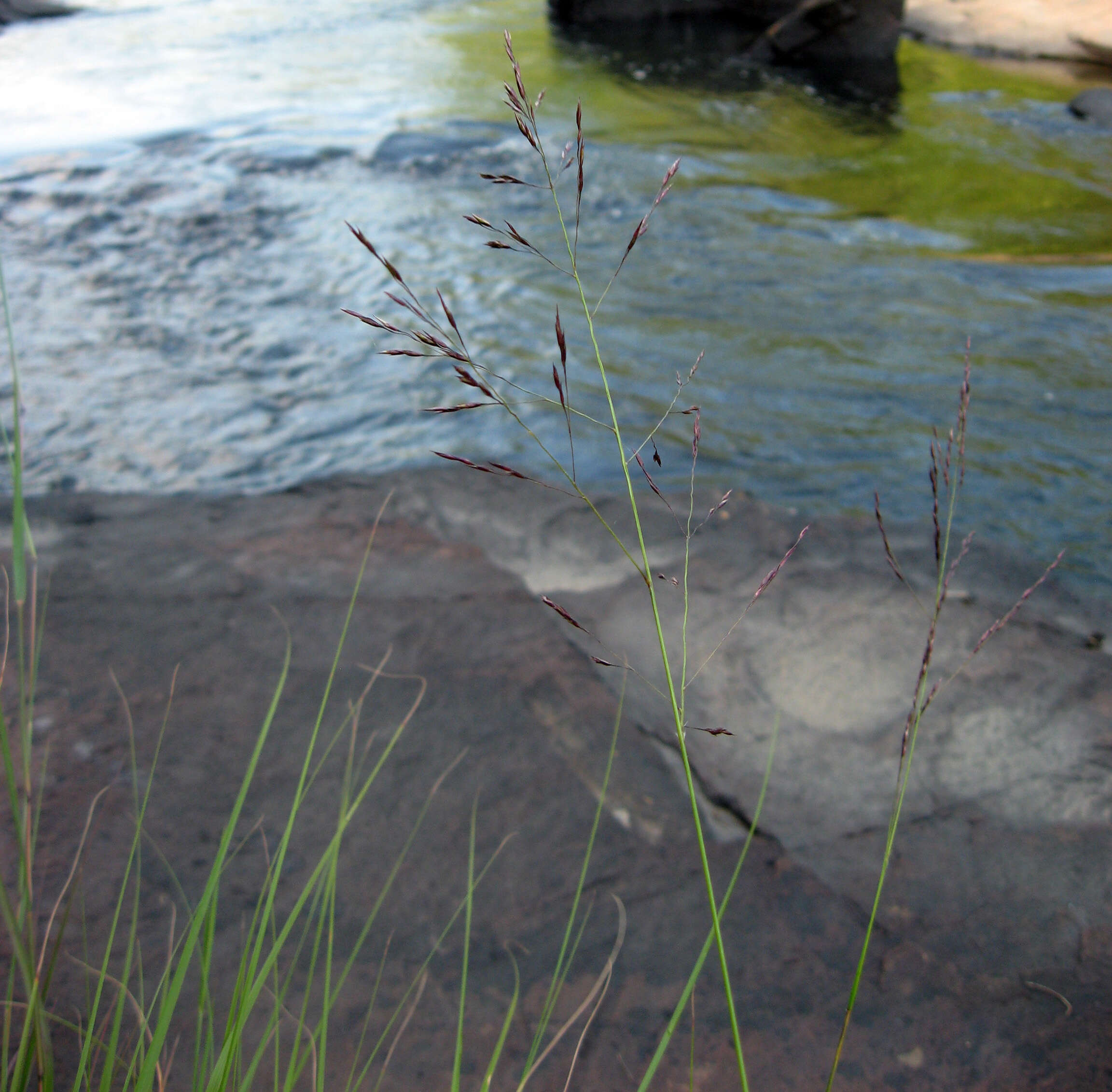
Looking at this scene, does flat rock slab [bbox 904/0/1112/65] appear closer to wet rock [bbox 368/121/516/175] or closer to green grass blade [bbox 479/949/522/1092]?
wet rock [bbox 368/121/516/175]

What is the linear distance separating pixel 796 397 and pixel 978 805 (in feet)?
6.20

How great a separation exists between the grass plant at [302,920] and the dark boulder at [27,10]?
10582 mm

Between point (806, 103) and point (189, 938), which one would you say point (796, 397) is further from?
point (806, 103)

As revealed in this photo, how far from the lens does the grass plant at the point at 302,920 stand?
2.27 feet

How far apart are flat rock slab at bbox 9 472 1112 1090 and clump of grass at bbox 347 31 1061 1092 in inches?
Result: 2.4

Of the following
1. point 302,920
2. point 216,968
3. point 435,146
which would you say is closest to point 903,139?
point 435,146

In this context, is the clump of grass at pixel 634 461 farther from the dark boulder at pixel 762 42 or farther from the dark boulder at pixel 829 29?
the dark boulder at pixel 829 29

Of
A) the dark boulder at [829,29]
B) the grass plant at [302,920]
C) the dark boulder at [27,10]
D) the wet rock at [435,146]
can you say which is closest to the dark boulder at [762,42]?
the dark boulder at [829,29]

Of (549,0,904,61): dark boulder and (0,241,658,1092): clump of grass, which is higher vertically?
(549,0,904,61): dark boulder

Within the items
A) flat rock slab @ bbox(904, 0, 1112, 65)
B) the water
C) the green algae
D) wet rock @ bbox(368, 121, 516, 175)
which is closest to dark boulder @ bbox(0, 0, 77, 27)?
the water

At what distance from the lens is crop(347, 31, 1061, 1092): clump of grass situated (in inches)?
25.6

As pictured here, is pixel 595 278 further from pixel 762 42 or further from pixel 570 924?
pixel 762 42

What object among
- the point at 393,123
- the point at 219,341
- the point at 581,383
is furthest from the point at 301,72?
the point at 581,383

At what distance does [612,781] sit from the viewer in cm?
170
